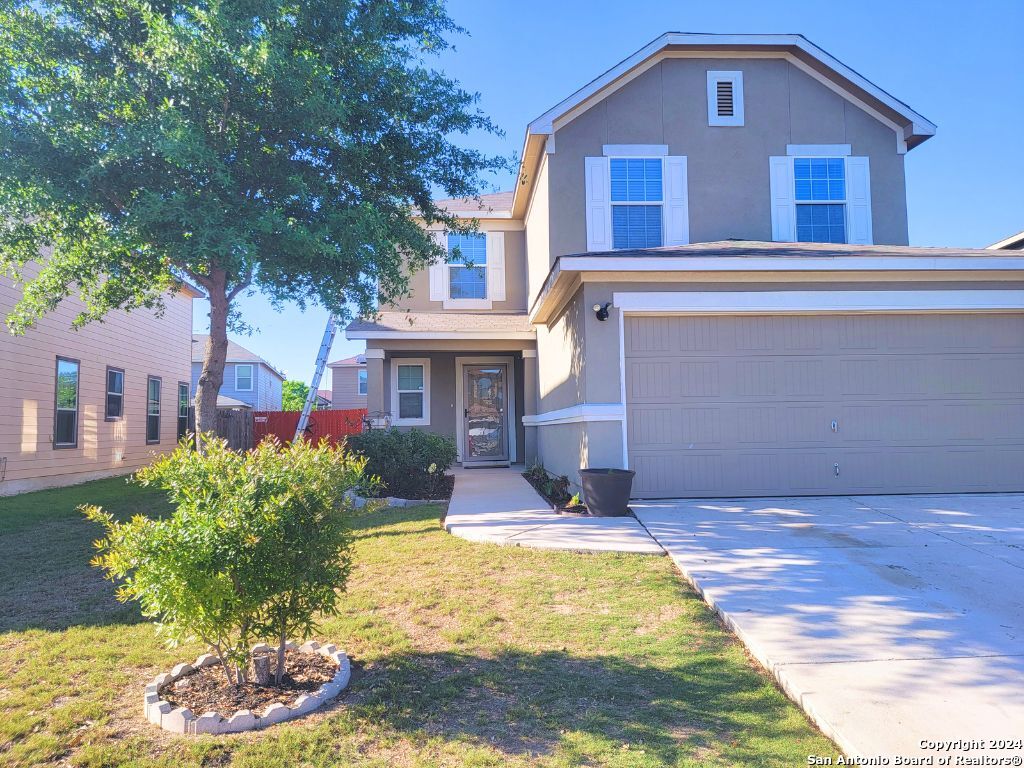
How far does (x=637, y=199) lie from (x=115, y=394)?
11936 mm

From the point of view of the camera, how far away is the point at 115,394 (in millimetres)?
13812

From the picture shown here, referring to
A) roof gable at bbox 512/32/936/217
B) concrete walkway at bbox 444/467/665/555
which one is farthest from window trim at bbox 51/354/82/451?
roof gable at bbox 512/32/936/217

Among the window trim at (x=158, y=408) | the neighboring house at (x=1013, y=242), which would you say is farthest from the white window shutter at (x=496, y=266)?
the neighboring house at (x=1013, y=242)

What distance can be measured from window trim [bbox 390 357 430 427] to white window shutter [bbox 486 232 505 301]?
2110 mm

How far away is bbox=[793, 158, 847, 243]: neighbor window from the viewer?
10234 mm

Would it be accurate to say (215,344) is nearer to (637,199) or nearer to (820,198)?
(637,199)

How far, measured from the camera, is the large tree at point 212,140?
6.36m

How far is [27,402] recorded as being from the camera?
10.8 m

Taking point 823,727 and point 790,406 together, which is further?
point 790,406

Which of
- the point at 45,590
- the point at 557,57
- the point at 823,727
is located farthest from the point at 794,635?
the point at 557,57

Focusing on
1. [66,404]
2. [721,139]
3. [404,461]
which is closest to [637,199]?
[721,139]

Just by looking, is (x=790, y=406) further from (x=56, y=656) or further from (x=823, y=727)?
(x=56, y=656)

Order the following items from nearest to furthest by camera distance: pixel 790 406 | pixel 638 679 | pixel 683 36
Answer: pixel 638 679, pixel 790 406, pixel 683 36

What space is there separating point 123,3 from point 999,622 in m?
9.57
